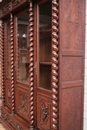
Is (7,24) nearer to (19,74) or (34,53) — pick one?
(19,74)

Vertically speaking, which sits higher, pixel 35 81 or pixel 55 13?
pixel 55 13

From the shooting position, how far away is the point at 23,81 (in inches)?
82.3

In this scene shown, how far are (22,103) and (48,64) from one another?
0.83 m

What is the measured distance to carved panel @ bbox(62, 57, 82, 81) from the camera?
139 cm

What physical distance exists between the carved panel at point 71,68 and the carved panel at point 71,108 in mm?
120

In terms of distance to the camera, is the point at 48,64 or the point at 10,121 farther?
the point at 10,121

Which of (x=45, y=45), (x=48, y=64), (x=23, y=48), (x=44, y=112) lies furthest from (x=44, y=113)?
(x=23, y=48)

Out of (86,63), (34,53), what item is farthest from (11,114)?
(86,63)

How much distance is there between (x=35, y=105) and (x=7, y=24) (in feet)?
5.17

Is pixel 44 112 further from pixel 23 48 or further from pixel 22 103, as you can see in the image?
pixel 23 48

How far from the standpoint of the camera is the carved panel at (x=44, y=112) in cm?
154

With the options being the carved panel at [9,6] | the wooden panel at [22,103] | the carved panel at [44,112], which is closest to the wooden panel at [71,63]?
the carved panel at [44,112]

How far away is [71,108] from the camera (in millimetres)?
1464

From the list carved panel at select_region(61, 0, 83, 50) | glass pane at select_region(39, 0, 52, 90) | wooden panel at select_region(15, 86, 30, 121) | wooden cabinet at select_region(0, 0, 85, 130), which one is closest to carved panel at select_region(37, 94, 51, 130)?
wooden cabinet at select_region(0, 0, 85, 130)
